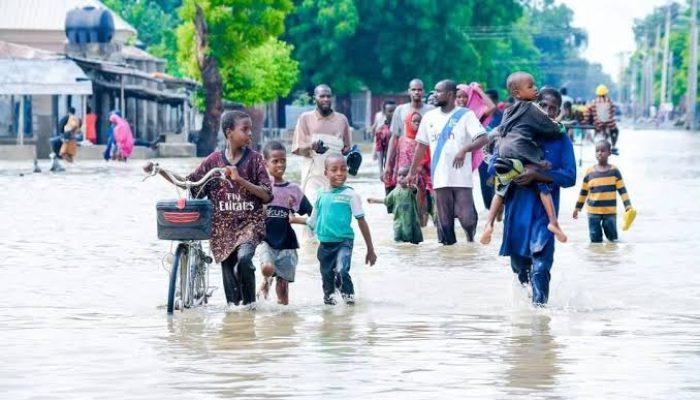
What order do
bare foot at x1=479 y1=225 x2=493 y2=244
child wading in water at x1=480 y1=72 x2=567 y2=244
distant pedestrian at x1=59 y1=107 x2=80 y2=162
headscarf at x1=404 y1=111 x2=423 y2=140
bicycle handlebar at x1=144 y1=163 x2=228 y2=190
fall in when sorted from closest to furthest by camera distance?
1. bicycle handlebar at x1=144 y1=163 x2=228 y2=190
2. bare foot at x1=479 y1=225 x2=493 y2=244
3. child wading in water at x1=480 y1=72 x2=567 y2=244
4. headscarf at x1=404 y1=111 x2=423 y2=140
5. distant pedestrian at x1=59 y1=107 x2=80 y2=162

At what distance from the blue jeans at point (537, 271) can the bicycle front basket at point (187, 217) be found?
205cm

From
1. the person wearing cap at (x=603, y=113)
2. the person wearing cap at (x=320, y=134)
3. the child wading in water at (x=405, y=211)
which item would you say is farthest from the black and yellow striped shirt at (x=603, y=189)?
the person wearing cap at (x=603, y=113)

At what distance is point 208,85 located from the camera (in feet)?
185

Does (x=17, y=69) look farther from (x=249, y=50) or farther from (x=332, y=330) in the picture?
(x=332, y=330)

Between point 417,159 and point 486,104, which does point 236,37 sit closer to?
point 486,104

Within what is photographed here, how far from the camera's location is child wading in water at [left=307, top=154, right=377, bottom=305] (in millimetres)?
12695

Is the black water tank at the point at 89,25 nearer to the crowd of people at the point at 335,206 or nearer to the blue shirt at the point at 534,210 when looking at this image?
the crowd of people at the point at 335,206

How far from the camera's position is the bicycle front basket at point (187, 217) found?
454 inches

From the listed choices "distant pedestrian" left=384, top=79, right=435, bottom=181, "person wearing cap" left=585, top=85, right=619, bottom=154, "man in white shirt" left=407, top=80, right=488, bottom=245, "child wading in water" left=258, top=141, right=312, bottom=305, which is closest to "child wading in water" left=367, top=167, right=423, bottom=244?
"man in white shirt" left=407, top=80, right=488, bottom=245

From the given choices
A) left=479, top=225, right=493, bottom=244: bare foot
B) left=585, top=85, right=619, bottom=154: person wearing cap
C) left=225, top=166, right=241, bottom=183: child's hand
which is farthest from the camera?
left=585, top=85, right=619, bottom=154: person wearing cap

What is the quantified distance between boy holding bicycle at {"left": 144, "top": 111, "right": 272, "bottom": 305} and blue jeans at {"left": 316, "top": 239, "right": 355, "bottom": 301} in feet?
2.32

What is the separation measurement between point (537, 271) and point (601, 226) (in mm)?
6693

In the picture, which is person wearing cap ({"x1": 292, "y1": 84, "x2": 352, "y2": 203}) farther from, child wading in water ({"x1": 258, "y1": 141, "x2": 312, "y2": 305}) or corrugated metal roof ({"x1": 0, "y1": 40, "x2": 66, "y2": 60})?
corrugated metal roof ({"x1": 0, "y1": 40, "x2": 66, "y2": 60})

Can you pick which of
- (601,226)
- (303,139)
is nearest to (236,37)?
(601,226)
